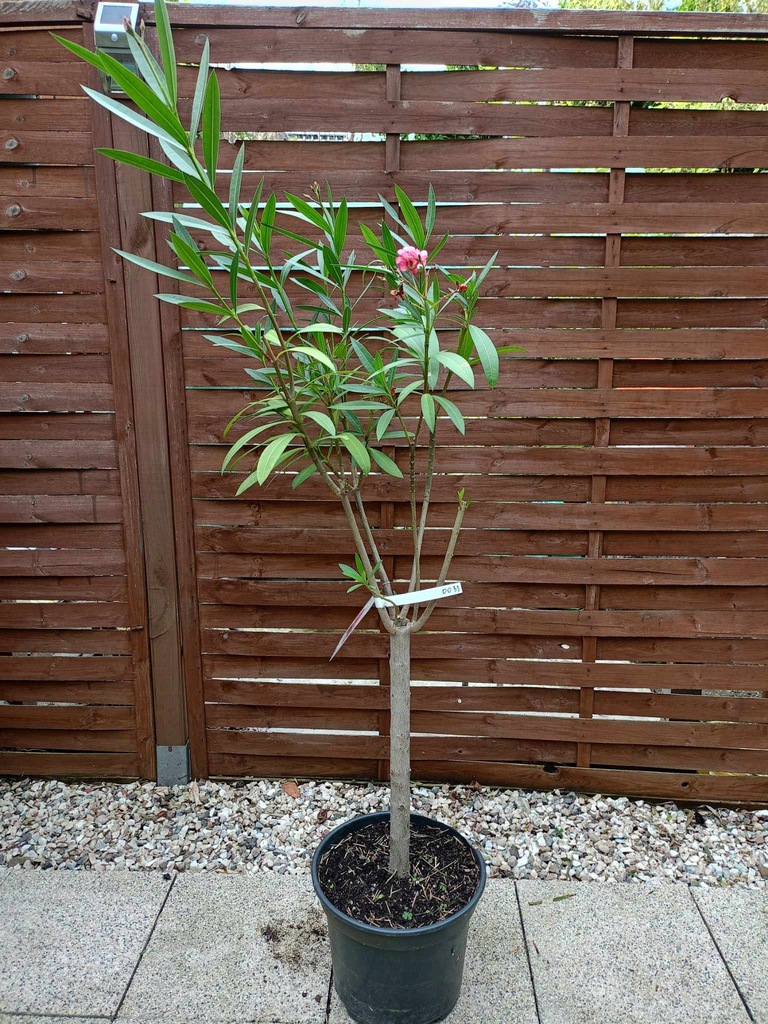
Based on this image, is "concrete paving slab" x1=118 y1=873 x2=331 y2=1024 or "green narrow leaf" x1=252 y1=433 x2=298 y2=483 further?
"concrete paving slab" x1=118 y1=873 x2=331 y2=1024

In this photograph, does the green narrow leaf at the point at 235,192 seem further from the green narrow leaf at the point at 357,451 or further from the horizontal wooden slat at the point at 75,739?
the horizontal wooden slat at the point at 75,739

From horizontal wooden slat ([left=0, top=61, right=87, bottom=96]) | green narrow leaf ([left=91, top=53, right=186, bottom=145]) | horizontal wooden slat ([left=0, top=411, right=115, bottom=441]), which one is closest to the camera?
green narrow leaf ([left=91, top=53, right=186, bottom=145])

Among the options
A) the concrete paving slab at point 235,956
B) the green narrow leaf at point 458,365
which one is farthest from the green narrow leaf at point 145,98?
the concrete paving slab at point 235,956

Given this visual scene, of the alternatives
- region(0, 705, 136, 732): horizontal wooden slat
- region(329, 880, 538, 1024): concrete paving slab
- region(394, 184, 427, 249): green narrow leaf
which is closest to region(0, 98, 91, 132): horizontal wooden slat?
region(394, 184, 427, 249): green narrow leaf

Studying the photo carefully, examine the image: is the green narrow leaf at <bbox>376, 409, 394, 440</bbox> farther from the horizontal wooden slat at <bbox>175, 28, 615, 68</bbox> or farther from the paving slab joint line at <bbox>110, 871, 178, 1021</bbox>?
the paving slab joint line at <bbox>110, 871, 178, 1021</bbox>

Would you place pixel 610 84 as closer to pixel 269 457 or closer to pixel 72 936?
pixel 269 457

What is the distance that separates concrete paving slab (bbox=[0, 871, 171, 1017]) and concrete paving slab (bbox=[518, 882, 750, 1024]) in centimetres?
102

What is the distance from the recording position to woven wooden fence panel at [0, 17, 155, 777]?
2137mm

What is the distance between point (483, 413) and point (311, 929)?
1485 millimetres

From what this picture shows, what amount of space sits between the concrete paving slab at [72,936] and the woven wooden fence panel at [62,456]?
452 millimetres

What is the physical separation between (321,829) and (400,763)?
0.68 m

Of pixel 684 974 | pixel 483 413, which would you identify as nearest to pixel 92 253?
pixel 483 413

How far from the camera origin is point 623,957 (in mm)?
1882

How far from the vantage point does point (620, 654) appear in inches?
93.9
